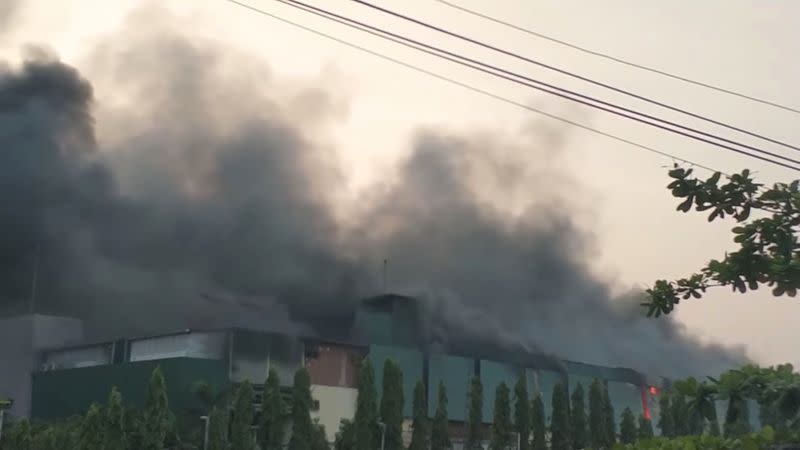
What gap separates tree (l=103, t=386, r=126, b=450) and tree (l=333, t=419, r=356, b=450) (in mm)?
16360

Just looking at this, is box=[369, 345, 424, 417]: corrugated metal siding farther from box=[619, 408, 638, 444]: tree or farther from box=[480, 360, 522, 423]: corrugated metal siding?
box=[619, 408, 638, 444]: tree

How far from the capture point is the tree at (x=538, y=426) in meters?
77.4

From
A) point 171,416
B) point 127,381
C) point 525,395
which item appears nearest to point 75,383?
point 127,381

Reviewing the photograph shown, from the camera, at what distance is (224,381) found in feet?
227

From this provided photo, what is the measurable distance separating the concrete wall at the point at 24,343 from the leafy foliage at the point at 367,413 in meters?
33.0

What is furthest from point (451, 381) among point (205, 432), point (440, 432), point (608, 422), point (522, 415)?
point (205, 432)

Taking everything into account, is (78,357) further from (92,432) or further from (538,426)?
(538,426)

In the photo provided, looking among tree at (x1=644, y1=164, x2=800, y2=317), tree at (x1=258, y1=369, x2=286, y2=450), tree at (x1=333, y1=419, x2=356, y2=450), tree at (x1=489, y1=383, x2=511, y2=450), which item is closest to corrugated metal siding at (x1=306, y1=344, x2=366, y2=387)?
tree at (x1=333, y1=419, x2=356, y2=450)

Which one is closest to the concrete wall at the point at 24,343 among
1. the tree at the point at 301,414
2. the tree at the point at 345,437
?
the tree at the point at 345,437

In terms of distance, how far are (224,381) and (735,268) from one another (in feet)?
201

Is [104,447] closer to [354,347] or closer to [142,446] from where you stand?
[142,446]

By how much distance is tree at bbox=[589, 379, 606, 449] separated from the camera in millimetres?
82812

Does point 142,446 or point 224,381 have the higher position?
point 224,381

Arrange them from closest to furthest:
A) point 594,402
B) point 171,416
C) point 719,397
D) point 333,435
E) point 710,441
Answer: point 710,441 → point 719,397 → point 171,416 → point 333,435 → point 594,402
